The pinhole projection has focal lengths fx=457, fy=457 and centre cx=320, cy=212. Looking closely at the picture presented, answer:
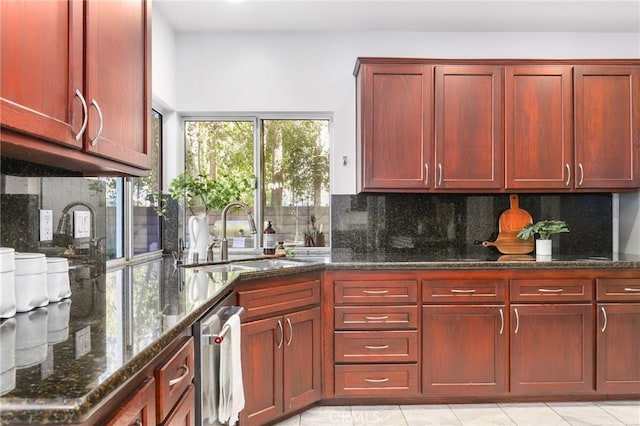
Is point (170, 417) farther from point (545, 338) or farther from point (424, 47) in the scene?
point (424, 47)

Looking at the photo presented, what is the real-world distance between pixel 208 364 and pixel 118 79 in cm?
104

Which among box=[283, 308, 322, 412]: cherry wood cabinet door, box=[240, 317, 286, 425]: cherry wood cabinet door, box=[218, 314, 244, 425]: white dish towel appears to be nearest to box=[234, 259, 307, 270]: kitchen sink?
box=[283, 308, 322, 412]: cherry wood cabinet door

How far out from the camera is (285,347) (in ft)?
8.29

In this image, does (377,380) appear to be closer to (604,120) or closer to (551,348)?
(551,348)

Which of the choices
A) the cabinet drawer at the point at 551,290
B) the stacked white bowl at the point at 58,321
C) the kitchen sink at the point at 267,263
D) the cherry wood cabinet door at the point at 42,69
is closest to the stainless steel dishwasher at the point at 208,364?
the stacked white bowl at the point at 58,321

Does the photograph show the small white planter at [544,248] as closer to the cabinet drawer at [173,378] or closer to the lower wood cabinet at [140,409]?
the cabinet drawer at [173,378]

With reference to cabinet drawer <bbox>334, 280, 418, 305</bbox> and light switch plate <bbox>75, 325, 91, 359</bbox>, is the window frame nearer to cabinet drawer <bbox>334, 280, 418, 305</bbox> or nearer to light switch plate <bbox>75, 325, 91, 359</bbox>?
cabinet drawer <bbox>334, 280, 418, 305</bbox>

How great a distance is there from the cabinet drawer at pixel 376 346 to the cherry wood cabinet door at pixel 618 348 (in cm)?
115

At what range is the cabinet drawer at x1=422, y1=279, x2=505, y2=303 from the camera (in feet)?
9.16

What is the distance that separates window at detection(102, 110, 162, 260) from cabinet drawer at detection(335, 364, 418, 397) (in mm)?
1492

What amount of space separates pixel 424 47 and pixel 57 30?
2.84 meters

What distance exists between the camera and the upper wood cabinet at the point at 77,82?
3.26 feet

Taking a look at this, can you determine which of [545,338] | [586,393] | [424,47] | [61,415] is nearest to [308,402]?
[545,338]

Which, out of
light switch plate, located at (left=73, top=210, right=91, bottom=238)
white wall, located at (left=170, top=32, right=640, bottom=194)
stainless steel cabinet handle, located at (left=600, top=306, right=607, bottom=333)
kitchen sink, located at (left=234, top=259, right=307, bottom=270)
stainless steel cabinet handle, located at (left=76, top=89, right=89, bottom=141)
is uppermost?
white wall, located at (left=170, top=32, right=640, bottom=194)
